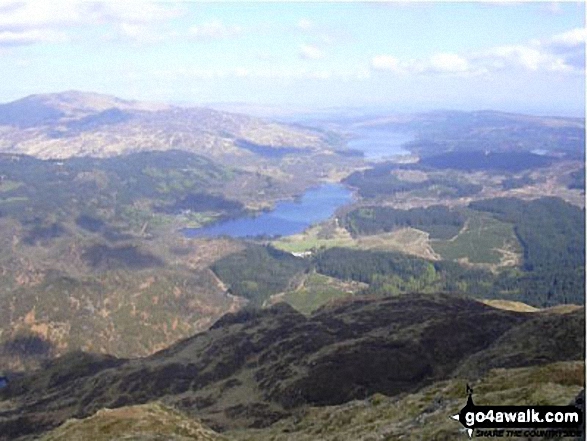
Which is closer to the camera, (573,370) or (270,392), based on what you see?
(573,370)

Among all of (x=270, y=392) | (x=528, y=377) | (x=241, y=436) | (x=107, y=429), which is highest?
(x=528, y=377)

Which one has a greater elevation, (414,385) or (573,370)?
(573,370)

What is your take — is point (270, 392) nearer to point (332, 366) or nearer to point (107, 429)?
point (332, 366)

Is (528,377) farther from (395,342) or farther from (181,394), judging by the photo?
(181,394)

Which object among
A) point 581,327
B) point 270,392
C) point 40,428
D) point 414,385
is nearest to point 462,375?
point 414,385

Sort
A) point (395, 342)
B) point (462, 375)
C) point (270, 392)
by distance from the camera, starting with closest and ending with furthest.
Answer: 1. point (462, 375)
2. point (270, 392)
3. point (395, 342)

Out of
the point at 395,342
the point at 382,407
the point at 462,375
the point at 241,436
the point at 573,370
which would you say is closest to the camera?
the point at 573,370
